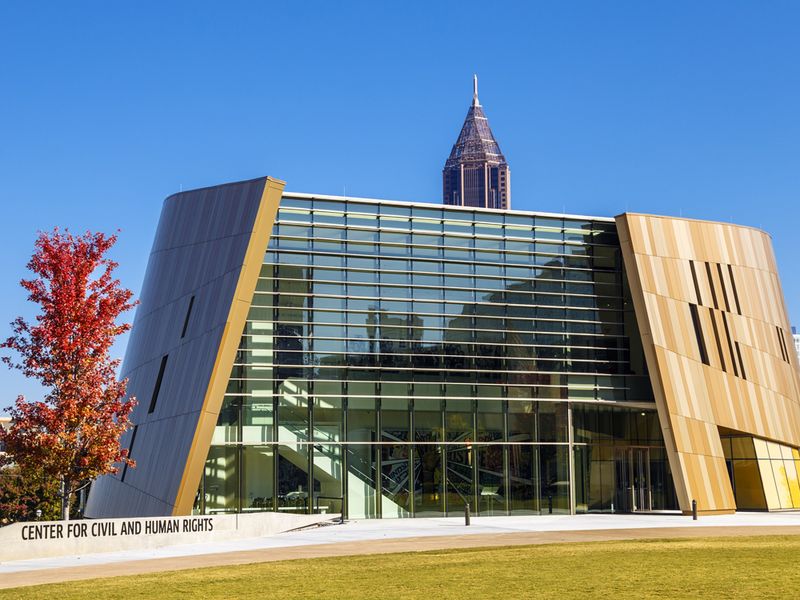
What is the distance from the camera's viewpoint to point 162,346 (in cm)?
4253

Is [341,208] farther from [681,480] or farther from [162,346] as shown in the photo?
[681,480]

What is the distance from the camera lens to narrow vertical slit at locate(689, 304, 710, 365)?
46.1m

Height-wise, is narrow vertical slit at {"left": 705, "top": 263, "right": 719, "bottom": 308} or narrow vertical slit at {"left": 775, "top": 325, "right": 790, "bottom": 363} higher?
narrow vertical slit at {"left": 705, "top": 263, "right": 719, "bottom": 308}

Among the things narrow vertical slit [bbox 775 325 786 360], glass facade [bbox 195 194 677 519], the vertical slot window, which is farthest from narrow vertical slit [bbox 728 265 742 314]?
the vertical slot window

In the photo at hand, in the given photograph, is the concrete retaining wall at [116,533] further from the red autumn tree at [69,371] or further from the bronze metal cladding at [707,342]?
the bronze metal cladding at [707,342]

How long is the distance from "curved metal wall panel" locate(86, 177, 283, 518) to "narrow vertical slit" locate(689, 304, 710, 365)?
62.4 feet

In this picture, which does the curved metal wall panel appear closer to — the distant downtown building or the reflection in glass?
the distant downtown building

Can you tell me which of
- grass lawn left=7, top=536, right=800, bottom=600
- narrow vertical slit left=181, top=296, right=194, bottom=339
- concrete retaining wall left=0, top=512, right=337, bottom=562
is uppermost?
narrow vertical slit left=181, top=296, right=194, bottom=339

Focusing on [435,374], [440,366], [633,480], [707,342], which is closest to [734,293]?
[707,342]

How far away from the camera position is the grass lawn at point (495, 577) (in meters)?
19.0

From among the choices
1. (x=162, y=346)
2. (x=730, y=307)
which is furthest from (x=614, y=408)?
(x=162, y=346)

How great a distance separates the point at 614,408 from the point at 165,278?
19535mm

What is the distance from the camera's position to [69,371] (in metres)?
28.9

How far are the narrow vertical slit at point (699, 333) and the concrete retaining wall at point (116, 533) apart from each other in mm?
21057
